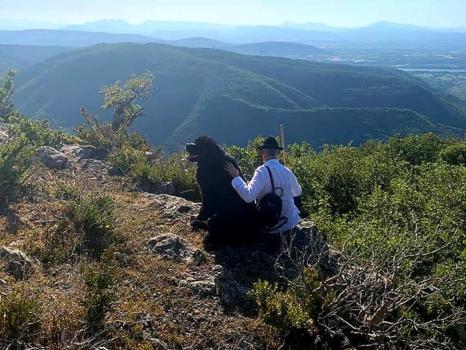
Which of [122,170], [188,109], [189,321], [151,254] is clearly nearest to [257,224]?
[151,254]

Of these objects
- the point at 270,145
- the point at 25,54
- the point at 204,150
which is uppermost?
the point at 270,145

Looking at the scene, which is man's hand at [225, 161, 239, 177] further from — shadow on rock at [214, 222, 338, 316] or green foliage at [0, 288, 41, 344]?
green foliage at [0, 288, 41, 344]

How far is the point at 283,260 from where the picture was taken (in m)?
5.39

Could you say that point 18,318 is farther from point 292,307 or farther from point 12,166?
point 12,166

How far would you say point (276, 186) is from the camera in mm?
Result: 5535

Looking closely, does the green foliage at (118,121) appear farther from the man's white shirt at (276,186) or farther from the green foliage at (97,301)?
the green foliage at (97,301)

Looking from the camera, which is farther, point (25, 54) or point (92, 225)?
point (25, 54)

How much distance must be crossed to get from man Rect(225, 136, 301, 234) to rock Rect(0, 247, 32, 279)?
2253 millimetres

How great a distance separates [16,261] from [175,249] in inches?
66.4

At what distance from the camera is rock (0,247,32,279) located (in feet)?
14.2

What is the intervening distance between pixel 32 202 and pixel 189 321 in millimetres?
3185

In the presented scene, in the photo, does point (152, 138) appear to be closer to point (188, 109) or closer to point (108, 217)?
point (188, 109)

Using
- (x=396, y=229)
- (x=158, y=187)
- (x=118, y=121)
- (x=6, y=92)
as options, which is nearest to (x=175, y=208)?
(x=158, y=187)

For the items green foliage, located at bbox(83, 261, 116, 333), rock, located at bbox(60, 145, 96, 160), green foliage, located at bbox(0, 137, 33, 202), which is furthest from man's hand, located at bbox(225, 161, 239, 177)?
rock, located at bbox(60, 145, 96, 160)
